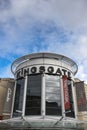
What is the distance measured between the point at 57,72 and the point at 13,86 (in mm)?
6278

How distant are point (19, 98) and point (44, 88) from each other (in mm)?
3284

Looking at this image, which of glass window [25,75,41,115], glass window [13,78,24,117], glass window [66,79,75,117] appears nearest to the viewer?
glass window [25,75,41,115]

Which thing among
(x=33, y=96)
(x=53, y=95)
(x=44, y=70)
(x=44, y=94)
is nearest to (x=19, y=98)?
(x=33, y=96)

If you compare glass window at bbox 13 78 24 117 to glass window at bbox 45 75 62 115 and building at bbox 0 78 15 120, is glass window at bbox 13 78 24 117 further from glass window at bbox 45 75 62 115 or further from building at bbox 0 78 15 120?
glass window at bbox 45 75 62 115

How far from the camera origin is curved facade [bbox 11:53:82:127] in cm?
1852

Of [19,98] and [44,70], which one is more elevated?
[44,70]

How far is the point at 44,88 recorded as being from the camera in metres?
19.5

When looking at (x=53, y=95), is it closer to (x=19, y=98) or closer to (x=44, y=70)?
(x=44, y=70)

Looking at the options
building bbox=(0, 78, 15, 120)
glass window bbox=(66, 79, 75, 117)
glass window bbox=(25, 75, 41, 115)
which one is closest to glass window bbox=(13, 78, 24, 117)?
glass window bbox=(25, 75, 41, 115)

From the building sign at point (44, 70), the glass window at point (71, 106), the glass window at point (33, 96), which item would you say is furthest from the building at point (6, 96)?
the glass window at point (71, 106)

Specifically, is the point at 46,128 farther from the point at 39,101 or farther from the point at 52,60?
the point at 52,60

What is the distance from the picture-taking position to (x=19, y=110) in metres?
19.4

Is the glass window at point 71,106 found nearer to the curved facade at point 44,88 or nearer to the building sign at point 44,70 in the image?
the curved facade at point 44,88

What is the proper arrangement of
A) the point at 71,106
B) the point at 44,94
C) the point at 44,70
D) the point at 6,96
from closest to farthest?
the point at 44,94 → the point at 71,106 → the point at 44,70 → the point at 6,96
